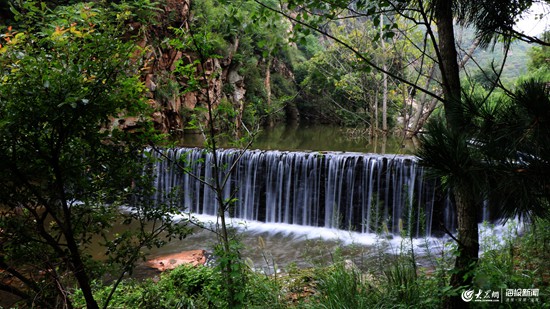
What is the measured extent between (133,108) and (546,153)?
2.52 meters

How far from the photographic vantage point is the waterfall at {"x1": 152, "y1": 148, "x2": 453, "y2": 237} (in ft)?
31.1

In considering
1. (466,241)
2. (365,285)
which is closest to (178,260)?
(365,285)

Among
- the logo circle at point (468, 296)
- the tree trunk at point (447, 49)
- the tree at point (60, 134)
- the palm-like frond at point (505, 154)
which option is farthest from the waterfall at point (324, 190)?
the palm-like frond at point (505, 154)

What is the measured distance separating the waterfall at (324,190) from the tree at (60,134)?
6.20 metres

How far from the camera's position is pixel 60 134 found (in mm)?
2395

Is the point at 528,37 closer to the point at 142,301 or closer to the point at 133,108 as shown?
the point at 133,108

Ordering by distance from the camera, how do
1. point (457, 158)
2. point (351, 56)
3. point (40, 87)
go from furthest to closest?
1. point (351, 56)
2. point (40, 87)
3. point (457, 158)

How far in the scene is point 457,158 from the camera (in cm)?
172

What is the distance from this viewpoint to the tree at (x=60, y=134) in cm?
225

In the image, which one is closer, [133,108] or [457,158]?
[457,158]

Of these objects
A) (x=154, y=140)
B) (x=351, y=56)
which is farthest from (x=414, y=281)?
(x=351, y=56)
